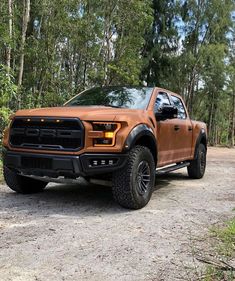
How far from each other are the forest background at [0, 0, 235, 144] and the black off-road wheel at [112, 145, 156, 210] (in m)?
5.08

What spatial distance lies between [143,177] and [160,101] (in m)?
1.72

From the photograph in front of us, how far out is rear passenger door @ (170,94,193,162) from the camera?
26.2 feet

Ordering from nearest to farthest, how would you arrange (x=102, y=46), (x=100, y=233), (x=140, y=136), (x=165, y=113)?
(x=100, y=233) → (x=140, y=136) → (x=165, y=113) → (x=102, y=46)

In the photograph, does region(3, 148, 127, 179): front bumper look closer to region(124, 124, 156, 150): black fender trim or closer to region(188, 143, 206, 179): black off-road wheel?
region(124, 124, 156, 150): black fender trim

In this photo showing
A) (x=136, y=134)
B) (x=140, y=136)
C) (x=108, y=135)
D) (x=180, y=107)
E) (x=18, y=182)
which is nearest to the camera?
(x=108, y=135)

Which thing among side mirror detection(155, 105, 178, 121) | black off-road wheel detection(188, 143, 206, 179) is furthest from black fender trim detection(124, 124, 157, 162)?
black off-road wheel detection(188, 143, 206, 179)

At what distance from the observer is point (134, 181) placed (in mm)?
5871

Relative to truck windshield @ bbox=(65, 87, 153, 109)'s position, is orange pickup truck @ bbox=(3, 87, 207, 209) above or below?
below

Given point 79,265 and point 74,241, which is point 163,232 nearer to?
point 74,241

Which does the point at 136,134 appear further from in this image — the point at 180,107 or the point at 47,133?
the point at 180,107

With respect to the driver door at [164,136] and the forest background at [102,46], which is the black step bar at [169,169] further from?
the forest background at [102,46]

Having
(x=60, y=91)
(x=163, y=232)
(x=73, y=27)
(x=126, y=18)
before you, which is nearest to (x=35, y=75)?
(x=60, y=91)

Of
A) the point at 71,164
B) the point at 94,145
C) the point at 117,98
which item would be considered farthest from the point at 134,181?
the point at 117,98

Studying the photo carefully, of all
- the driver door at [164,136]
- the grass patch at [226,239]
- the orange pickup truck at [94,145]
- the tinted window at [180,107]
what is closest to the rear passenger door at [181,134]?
the tinted window at [180,107]
